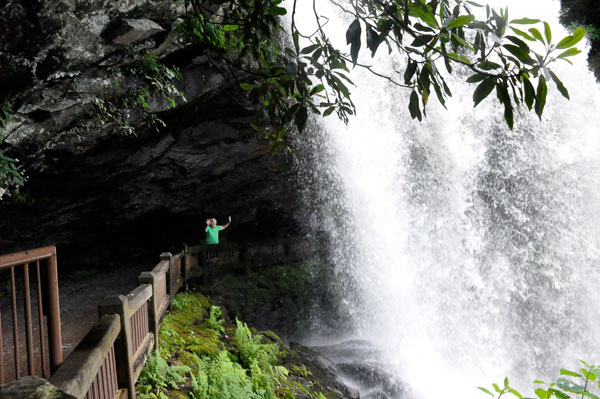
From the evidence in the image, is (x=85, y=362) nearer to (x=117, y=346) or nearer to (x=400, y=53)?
(x=117, y=346)

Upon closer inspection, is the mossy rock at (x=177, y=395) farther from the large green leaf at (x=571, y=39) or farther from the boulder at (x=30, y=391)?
the large green leaf at (x=571, y=39)

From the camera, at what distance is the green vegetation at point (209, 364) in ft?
14.7

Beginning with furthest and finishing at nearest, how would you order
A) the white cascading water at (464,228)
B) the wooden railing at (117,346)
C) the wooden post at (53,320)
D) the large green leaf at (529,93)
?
the white cascading water at (464,228) < the wooden post at (53,320) < the wooden railing at (117,346) < the large green leaf at (529,93)

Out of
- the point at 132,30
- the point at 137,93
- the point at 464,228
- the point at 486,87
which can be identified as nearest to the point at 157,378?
the point at 486,87

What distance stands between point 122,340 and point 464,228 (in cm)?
1170

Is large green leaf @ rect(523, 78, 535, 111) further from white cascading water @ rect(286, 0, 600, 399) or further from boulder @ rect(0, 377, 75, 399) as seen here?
white cascading water @ rect(286, 0, 600, 399)

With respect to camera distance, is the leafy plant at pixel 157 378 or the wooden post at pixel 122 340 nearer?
the wooden post at pixel 122 340

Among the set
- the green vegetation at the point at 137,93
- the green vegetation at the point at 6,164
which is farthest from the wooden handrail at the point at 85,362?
the green vegetation at the point at 137,93

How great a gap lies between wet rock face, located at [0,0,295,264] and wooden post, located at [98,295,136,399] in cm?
492

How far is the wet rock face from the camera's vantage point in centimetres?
656

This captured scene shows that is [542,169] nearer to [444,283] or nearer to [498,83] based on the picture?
[444,283]

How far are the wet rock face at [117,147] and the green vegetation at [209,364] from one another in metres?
4.28

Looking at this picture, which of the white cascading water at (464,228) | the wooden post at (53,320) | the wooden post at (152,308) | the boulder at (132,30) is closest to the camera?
the wooden post at (53,320)

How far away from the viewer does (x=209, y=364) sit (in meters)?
Result: 5.47
